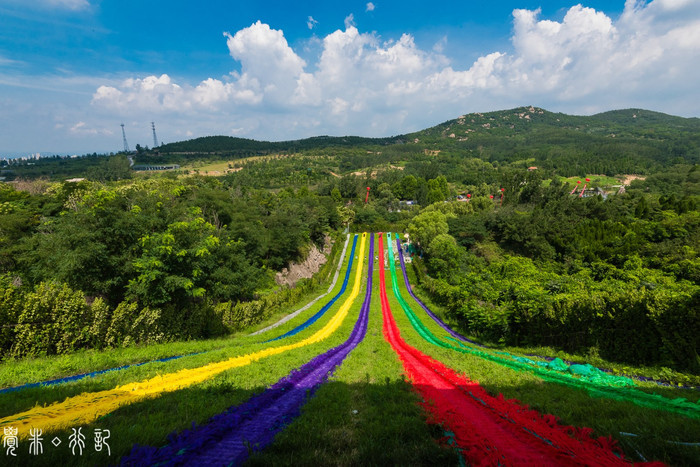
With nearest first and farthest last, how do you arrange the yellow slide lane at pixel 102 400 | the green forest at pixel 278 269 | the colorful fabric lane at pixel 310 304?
the yellow slide lane at pixel 102 400 < the green forest at pixel 278 269 < the colorful fabric lane at pixel 310 304

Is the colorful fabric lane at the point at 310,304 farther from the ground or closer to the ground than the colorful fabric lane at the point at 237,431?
closer to the ground

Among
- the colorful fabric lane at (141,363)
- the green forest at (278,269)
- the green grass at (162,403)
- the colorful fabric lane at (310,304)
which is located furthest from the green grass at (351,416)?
the colorful fabric lane at (310,304)

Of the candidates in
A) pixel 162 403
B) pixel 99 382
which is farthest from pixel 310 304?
pixel 162 403

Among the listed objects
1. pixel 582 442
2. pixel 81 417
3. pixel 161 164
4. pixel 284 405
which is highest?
pixel 161 164

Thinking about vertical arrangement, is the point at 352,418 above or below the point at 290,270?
above

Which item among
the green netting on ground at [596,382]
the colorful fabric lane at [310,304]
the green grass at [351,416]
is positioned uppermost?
the green grass at [351,416]

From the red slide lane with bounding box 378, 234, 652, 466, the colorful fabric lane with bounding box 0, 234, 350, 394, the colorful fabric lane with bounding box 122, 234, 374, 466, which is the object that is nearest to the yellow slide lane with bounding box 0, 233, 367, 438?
the colorful fabric lane with bounding box 122, 234, 374, 466

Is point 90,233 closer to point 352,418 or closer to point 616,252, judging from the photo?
point 352,418

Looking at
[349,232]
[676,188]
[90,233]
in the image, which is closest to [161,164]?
[349,232]

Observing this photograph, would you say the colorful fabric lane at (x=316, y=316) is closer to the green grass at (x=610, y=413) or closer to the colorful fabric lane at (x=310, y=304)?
the colorful fabric lane at (x=310, y=304)
